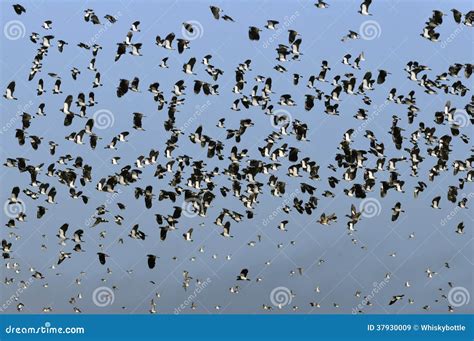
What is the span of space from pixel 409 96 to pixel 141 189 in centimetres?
1551

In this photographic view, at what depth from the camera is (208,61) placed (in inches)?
2174

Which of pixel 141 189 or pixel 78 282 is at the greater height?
pixel 141 189

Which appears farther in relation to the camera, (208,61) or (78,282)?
(78,282)

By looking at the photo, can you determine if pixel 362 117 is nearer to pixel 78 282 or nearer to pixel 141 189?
pixel 141 189

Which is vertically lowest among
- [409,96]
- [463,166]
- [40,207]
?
[40,207]

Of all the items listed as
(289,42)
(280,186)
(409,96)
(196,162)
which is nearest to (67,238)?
(196,162)

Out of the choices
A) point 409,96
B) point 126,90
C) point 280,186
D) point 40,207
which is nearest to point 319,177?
point 280,186

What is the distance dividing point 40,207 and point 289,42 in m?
16.3

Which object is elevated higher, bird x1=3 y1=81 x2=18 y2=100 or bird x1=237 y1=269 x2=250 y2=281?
bird x1=3 y1=81 x2=18 y2=100

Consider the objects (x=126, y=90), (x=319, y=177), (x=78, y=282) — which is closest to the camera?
(x=126, y=90)

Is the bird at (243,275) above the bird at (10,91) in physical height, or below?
below

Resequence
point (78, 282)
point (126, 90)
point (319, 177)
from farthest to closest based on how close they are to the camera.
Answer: point (78, 282), point (319, 177), point (126, 90)

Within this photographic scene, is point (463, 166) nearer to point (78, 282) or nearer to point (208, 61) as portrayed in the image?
point (208, 61)

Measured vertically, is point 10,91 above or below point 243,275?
above
